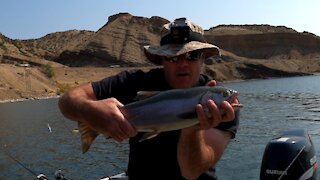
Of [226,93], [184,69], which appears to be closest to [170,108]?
[226,93]

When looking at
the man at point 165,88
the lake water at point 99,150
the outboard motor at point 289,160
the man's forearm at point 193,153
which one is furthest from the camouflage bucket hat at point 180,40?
the lake water at point 99,150

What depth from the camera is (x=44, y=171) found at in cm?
2547

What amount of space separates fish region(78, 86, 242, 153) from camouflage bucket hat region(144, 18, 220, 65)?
1.87 ft

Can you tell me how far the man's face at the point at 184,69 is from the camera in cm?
410

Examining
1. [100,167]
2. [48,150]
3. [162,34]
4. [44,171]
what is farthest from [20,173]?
[162,34]

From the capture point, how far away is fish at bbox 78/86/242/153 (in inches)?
139

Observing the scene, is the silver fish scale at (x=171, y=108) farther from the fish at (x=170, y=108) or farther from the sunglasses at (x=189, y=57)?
the sunglasses at (x=189, y=57)

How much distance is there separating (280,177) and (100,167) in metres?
18.2

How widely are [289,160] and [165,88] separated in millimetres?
4751

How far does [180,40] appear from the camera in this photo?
14.0ft

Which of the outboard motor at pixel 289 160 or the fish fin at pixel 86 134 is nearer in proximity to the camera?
the fish fin at pixel 86 134

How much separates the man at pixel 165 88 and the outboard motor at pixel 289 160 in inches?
171

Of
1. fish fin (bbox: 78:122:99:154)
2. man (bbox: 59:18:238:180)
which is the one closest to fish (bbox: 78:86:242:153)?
man (bbox: 59:18:238:180)

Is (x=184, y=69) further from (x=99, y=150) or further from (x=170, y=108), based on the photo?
(x=99, y=150)
